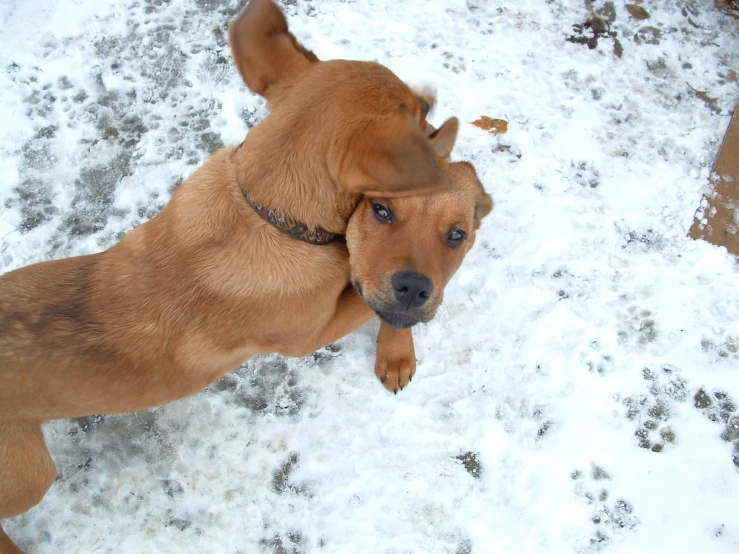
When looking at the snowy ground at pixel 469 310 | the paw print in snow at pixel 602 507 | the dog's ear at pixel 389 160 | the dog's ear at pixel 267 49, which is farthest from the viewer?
the snowy ground at pixel 469 310

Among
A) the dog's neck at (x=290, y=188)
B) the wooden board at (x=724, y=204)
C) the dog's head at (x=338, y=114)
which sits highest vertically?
the dog's head at (x=338, y=114)

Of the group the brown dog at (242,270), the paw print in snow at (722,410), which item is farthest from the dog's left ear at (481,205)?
the paw print in snow at (722,410)

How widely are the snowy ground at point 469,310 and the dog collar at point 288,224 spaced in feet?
5.71

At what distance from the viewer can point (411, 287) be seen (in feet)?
9.62

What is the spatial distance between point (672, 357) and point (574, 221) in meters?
1.35

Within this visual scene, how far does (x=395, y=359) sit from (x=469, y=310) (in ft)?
2.55

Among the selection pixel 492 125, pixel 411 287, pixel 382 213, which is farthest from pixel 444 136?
pixel 492 125

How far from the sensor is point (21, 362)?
3.03 meters

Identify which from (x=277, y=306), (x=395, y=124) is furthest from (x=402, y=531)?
(x=395, y=124)

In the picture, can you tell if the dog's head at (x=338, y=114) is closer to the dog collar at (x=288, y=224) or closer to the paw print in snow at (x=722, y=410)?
the dog collar at (x=288, y=224)

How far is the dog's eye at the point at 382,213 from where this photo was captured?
9.66 feet

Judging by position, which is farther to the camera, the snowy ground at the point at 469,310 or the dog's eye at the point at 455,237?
the snowy ground at the point at 469,310

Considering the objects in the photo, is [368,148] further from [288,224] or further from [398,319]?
[398,319]

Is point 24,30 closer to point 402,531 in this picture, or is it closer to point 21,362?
point 21,362
